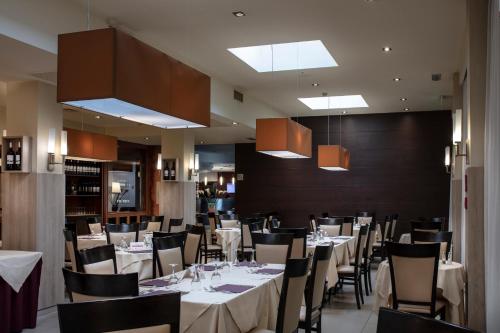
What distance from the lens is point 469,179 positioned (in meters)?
4.65

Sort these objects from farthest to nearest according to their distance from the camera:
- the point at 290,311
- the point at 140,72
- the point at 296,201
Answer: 1. the point at 296,201
2. the point at 140,72
3. the point at 290,311

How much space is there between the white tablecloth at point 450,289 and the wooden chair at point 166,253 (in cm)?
210

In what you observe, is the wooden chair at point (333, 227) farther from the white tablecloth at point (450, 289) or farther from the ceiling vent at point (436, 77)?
the white tablecloth at point (450, 289)

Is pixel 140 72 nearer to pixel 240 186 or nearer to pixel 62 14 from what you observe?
pixel 62 14

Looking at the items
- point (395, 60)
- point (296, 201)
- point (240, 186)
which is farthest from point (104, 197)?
point (395, 60)

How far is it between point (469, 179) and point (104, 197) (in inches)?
396

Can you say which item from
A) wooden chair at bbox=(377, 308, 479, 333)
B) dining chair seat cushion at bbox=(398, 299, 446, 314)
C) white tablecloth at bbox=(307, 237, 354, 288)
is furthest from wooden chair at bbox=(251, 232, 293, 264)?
Result: wooden chair at bbox=(377, 308, 479, 333)

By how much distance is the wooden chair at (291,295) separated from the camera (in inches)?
131

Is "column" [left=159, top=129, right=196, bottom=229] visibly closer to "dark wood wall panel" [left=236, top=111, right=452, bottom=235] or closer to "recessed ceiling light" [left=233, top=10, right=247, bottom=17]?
"dark wood wall panel" [left=236, top=111, right=452, bottom=235]

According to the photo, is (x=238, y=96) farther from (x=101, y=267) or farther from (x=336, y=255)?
(x=101, y=267)

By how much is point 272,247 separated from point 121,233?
2.68 m

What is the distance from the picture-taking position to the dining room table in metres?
5.33

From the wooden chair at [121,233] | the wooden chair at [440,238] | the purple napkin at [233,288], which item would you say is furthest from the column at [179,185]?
the purple napkin at [233,288]

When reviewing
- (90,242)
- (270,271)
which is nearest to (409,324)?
(270,271)
